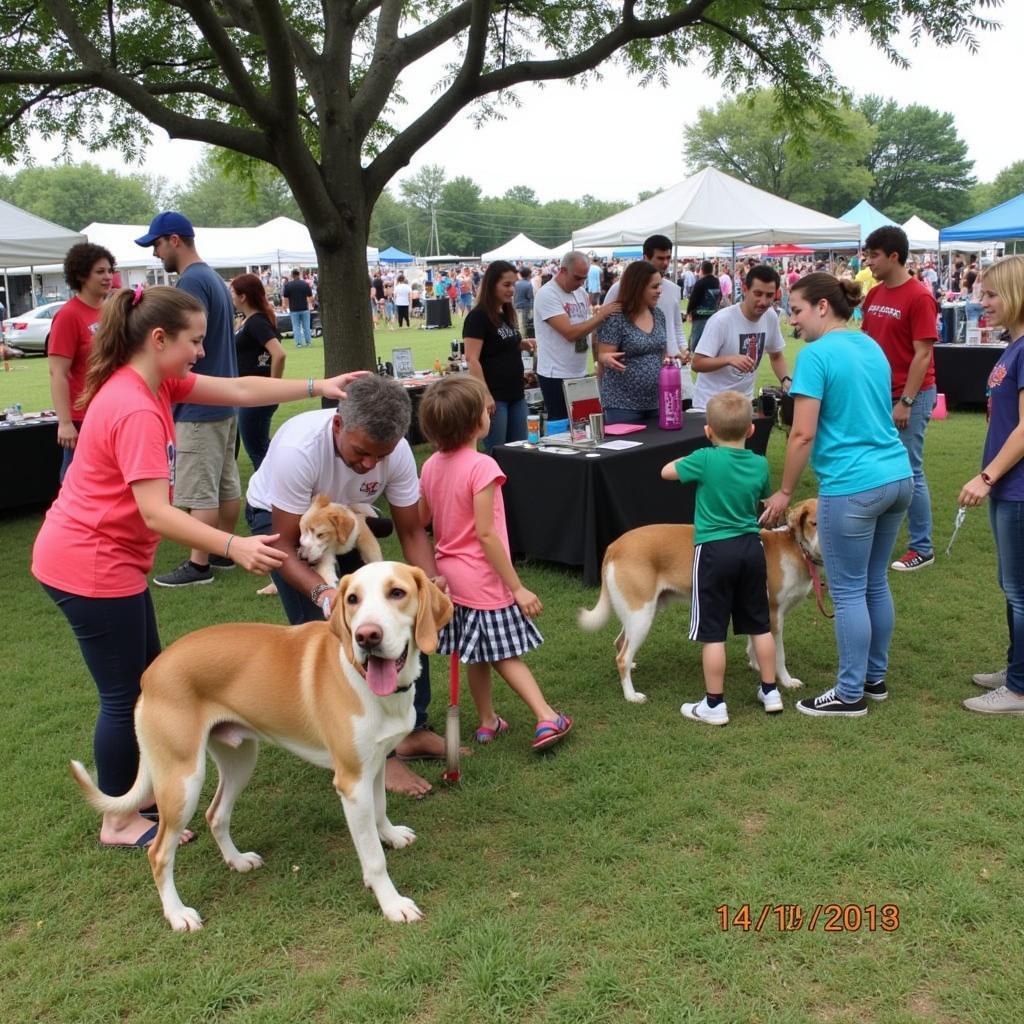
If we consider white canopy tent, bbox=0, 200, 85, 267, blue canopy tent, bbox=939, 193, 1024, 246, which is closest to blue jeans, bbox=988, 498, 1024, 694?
white canopy tent, bbox=0, 200, 85, 267

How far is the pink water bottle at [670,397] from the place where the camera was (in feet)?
21.9

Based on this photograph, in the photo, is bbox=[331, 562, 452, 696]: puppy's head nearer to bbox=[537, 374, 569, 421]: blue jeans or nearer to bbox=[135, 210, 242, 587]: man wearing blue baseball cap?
bbox=[135, 210, 242, 587]: man wearing blue baseball cap

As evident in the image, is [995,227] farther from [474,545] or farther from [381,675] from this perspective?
[381,675]

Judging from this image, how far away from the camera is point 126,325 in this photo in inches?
118

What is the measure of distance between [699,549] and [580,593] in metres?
1.98

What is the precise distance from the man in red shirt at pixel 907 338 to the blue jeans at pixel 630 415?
1.69 m

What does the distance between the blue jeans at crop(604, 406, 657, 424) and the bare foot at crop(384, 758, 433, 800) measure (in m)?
3.88

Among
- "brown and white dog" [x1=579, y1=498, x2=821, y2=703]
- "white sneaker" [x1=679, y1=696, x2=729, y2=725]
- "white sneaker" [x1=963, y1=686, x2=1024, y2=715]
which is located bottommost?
"white sneaker" [x1=679, y1=696, x2=729, y2=725]

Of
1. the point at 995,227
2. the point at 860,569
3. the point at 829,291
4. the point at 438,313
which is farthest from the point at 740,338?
the point at 438,313

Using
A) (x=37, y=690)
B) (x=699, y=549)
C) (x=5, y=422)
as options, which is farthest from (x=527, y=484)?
(x=5, y=422)

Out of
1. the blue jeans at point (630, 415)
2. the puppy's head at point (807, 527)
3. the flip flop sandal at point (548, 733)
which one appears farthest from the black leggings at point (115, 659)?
the blue jeans at point (630, 415)

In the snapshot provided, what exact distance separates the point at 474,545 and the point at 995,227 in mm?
15088
